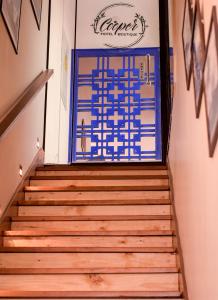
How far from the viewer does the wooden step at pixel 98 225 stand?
13.3ft

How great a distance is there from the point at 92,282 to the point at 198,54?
64.8 inches

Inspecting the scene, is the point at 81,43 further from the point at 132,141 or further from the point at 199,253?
the point at 199,253

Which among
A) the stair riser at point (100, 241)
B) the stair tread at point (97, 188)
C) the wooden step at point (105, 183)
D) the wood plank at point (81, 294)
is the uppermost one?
the wooden step at point (105, 183)

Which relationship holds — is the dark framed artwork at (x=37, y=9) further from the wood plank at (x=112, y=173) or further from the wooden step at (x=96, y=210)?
the wooden step at (x=96, y=210)

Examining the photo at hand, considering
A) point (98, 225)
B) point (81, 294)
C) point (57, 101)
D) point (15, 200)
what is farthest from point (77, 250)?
point (57, 101)

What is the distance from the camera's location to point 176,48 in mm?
3826

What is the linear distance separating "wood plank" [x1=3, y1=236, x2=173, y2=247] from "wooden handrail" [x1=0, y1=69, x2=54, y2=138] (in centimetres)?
87

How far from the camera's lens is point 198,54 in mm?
2426

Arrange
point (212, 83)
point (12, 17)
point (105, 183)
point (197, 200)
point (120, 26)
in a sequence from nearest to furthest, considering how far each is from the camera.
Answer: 1. point (212, 83)
2. point (197, 200)
3. point (12, 17)
4. point (105, 183)
5. point (120, 26)

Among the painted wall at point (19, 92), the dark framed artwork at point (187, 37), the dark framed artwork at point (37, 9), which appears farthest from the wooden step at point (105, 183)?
the dark framed artwork at point (187, 37)

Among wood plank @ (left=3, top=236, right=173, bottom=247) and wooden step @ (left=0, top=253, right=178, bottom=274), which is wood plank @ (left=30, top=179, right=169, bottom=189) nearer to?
wood plank @ (left=3, top=236, right=173, bottom=247)

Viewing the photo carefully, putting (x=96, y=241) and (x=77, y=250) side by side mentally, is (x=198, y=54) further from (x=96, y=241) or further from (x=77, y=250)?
(x=96, y=241)

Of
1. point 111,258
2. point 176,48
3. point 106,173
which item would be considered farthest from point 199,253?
point 106,173

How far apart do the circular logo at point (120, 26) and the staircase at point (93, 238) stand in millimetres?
2905
